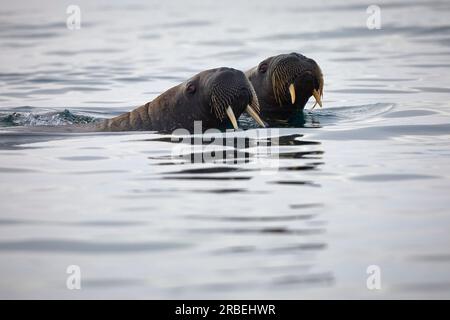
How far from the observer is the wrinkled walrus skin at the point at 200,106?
10.1m

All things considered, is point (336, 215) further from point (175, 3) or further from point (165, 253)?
point (175, 3)

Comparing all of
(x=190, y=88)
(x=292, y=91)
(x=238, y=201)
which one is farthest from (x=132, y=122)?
(x=238, y=201)

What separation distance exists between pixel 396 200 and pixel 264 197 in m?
0.91

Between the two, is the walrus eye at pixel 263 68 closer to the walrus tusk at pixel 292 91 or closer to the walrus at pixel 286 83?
the walrus at pixel 286 83

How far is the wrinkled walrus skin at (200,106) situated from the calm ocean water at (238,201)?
0.30 metres

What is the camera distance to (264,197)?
26.2 feet

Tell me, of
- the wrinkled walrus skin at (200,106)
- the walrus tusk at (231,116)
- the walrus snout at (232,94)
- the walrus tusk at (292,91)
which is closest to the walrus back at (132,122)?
the wrinkled walrus skin at (200,106)

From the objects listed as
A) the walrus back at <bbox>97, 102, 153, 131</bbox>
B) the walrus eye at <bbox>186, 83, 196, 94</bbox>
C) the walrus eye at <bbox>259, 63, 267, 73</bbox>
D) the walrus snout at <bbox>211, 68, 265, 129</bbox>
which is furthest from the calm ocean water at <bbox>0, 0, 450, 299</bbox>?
the walrus eye at <bbox>259, 63, 267, 73</bbox>

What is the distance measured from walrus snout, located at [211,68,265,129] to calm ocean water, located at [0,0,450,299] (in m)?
0.39

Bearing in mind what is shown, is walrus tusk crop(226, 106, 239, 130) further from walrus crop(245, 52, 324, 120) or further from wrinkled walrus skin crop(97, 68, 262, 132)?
walrus crop(245, 52, 324, 120)

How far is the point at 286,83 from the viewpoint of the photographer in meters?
11.4

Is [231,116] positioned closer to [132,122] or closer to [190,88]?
[190,88]
